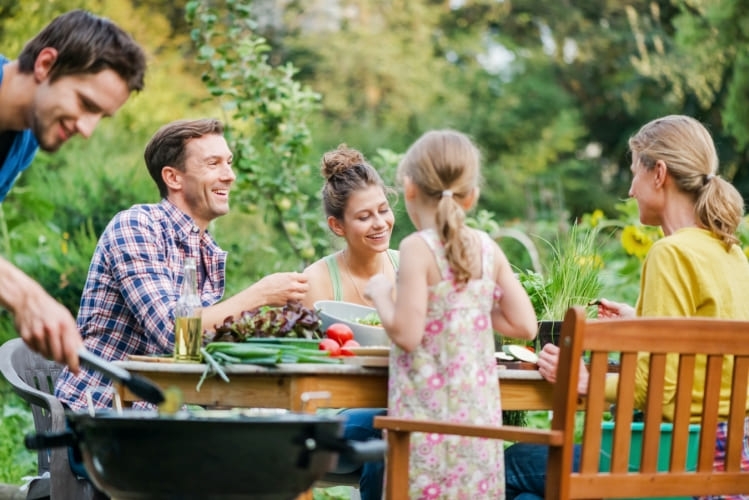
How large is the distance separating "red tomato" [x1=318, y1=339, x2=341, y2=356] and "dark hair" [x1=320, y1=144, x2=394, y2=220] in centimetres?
102

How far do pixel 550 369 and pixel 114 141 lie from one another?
21.6ft

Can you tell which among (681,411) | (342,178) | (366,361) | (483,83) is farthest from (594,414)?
(483,83)

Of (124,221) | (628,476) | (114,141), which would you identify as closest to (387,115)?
(114,141)

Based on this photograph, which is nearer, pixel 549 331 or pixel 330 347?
pixel 330 347

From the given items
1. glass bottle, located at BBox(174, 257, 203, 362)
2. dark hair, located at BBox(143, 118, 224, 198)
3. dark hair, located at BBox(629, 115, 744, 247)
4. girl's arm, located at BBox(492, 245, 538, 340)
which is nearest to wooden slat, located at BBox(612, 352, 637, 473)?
girl's arm, located at BBox(492, 245, 538, 340)

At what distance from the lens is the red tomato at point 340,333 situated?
334 cm

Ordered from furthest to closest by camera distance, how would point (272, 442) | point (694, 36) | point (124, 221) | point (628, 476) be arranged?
point (694, 36), point (124, 221), point (628, 476), point (272, 442)

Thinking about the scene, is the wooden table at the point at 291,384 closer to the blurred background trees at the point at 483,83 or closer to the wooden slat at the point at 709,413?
the wooden slat at the point at 709,413

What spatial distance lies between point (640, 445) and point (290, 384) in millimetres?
915

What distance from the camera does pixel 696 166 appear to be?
11.2ft

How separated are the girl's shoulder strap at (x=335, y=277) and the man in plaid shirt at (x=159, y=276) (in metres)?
0.39

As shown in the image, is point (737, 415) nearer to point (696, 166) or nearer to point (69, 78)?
point (696, 166)

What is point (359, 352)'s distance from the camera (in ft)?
10.5

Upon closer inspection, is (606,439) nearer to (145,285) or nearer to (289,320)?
(289,320)
